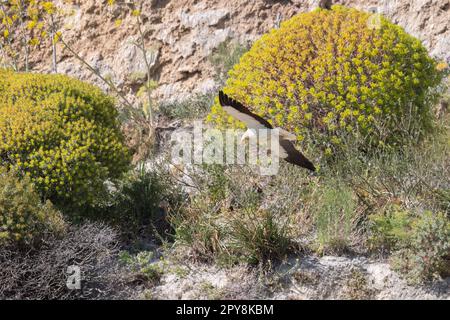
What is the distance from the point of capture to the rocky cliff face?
23.5 ft

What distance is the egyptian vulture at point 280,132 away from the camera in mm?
4551

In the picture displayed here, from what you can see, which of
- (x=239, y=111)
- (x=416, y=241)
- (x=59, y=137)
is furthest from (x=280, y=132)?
(x=59, y=137)

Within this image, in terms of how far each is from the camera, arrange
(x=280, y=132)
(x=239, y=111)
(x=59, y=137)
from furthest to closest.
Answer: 1. (x=280, y=132)
2. (x=59, y=137)
3. (x=239, y=111)

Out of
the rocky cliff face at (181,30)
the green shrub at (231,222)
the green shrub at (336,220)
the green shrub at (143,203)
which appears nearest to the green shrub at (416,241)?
the green shrub at (336,220)

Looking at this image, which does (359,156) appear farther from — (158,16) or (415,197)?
(158,16)

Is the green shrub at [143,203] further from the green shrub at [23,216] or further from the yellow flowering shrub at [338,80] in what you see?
the yellow flowering shrub at [338,80]

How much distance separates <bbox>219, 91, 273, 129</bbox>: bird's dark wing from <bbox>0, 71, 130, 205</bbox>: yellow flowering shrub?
→ 1.00m

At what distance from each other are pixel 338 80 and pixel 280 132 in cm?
59

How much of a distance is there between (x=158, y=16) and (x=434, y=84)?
11.2 feet

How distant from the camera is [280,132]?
16.3 ft

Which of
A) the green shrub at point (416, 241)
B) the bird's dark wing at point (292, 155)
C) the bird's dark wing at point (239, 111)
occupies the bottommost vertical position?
the green shrub at point (416, 241)

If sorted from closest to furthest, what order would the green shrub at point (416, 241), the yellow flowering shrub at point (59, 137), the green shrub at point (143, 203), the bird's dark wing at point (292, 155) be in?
the green shrub at point (416, 241)
the yellow flowering shrub at point (59, 137)
the bird's dark wing at point (292, 155)
the green shrub at point (143, 203)

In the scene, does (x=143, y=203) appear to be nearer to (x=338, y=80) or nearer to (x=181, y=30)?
(x=338, y=80)

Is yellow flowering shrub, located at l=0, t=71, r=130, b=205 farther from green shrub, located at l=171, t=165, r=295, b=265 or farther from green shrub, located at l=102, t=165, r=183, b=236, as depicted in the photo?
green shrub, located at l=171, t=165, r=295, b=265
